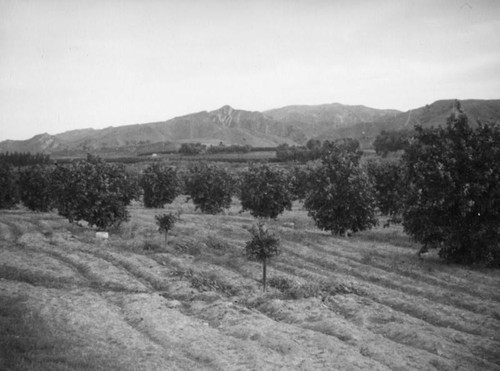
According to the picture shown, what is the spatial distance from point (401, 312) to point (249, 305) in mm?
7634

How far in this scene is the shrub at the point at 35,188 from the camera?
208 feet

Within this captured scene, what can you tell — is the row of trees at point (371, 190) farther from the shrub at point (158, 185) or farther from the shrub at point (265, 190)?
the shrub at point (158, 185)

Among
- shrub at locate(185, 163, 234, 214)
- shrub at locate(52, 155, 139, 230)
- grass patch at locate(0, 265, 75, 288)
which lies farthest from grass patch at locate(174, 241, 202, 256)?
shrub at locate(185, 163, 234, 214)

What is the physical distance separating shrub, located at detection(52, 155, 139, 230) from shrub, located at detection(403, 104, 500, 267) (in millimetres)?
25968

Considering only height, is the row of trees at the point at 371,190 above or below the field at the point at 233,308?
above

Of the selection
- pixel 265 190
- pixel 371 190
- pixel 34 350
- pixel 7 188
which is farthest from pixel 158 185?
pixel 34 350

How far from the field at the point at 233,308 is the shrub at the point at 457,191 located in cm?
186

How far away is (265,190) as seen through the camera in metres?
Result: 50.5

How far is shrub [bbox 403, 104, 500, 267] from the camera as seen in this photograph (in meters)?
28.6

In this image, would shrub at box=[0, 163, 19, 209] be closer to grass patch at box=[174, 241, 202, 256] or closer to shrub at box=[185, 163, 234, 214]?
shrub at box=[185, 163, 234, 214]

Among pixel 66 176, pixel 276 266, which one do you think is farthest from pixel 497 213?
pixel 66 176

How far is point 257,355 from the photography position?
1518cm

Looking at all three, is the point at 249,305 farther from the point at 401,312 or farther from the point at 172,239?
the point at 172,239

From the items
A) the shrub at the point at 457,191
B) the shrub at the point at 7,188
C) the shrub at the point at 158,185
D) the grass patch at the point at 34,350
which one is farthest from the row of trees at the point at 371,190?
the grass patch at the point at 34,350
